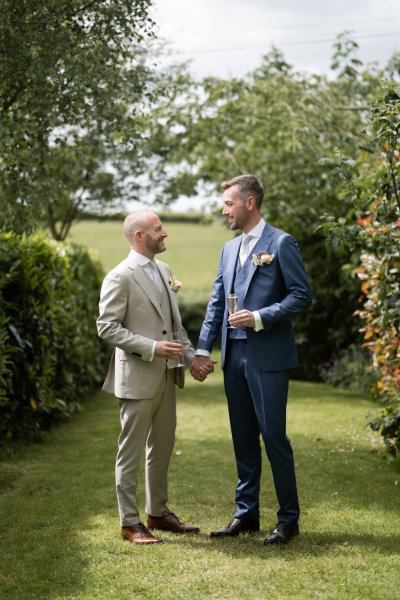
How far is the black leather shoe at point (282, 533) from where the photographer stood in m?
5.42

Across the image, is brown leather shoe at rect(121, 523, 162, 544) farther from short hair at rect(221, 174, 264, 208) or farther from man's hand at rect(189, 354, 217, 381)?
short hair at rect(221, 174, 264, 208)

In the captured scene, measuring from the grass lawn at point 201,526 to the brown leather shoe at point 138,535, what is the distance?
0.09 m

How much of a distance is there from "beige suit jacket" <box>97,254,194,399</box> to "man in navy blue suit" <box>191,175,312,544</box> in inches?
13.4

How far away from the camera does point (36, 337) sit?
29.8 ft

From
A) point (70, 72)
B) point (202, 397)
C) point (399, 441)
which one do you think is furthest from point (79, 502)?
point (202, 397)

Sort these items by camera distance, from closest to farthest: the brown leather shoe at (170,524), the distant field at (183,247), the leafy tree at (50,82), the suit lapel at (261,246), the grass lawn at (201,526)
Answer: the grass lawn at (201,526)
the suit lapel at (261,246)
the brown leather shoe at (170,524)
the leafy tree at (50,82)
the distant field at (183,247)

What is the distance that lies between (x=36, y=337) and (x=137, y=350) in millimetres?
3905

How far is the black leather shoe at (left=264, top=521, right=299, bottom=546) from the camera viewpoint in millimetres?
5418

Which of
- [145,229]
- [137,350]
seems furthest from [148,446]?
[145,229]

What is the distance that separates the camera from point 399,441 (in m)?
7.16

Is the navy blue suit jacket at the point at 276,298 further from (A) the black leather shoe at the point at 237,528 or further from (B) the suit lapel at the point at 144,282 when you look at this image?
(A) the black leather shoe at the point at 237,528

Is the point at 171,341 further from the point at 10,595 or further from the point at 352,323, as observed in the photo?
the point at 352,323

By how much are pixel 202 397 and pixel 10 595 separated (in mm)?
8026

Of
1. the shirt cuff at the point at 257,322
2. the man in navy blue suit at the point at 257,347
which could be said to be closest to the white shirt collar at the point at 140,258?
the man in navy blue suit at the point at 257,347
